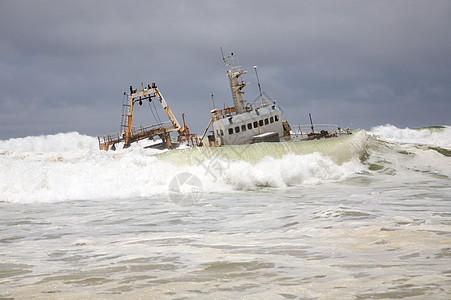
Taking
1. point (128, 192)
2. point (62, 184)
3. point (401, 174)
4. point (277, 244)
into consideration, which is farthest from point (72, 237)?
point (401, 174)

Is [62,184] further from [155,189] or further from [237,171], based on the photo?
[237,171]

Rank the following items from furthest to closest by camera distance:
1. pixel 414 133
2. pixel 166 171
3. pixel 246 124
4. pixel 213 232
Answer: pixel 414 133 < pixel 246 124 < pixel 166 171 < pixel 213 232

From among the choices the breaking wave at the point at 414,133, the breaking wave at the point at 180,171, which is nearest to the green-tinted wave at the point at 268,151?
the breaking wave at the point at 180,171

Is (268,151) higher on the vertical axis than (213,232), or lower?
higher

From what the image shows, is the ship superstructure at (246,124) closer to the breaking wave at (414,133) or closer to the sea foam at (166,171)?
the sea foam at (166,171)

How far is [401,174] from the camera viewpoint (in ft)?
62.0

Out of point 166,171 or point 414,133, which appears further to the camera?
point 414,133

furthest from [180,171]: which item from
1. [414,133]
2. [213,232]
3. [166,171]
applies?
[414,133]

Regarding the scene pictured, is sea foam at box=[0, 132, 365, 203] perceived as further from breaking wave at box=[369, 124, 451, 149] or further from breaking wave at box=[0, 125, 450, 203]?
breaking wave at box=[369, 124, 451, 149]

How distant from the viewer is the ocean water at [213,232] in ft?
13.7

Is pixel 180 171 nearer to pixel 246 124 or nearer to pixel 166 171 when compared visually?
pixel 166 171

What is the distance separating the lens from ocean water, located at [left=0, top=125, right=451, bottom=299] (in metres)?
4.17

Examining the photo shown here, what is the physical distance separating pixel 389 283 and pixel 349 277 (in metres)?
0.42

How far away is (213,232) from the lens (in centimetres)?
768
